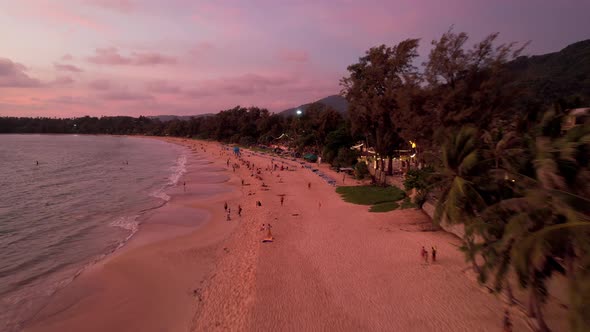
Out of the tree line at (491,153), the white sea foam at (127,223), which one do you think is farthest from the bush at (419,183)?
the white sea foam at (127,223)

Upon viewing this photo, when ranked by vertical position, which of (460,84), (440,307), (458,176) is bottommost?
(440,307)

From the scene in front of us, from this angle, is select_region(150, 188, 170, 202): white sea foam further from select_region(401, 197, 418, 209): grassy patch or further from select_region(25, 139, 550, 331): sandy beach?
select_region(401, 197, 418, 209): grassy patch

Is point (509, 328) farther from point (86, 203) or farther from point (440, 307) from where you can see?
point (86, 203)

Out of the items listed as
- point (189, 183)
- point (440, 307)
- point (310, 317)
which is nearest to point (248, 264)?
point (310, 317)

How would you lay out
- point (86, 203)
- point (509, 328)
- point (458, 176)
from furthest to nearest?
point (86, 203), point (458, 176), point (509, 328)

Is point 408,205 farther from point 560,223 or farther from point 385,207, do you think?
point 560,223
